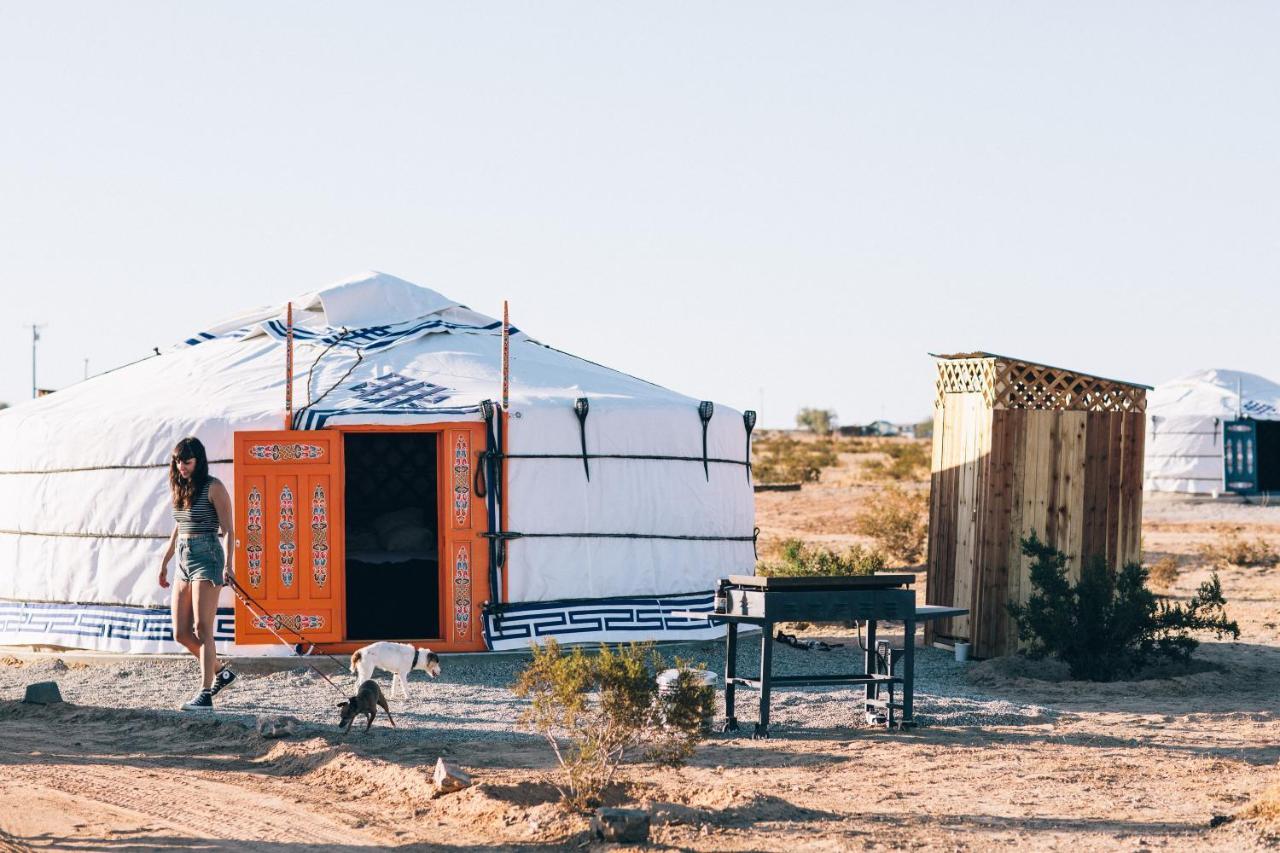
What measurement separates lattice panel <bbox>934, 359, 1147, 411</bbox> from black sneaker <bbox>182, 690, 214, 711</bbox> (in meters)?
4.74

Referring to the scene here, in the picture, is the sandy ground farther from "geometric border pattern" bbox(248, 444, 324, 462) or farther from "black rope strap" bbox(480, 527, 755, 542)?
"geometric border pattern" bbox(248, 444, 324, 462)

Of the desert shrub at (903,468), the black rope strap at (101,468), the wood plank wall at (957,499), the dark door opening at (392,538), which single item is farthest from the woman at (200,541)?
the desert shrub at (903,468)

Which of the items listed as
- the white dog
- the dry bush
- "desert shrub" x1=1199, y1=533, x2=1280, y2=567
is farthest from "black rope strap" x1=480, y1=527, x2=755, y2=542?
"desert shrub" x1=1199, y1=533, x2=1280, y2=567

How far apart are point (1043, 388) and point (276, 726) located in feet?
16.4

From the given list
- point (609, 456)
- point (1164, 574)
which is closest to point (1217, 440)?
point (1164, 574)

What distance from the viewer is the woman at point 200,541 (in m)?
7.54

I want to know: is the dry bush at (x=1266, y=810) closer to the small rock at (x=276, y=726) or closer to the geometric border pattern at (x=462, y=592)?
the small rock at (x=276, y=726)

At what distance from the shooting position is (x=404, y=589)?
1160cm

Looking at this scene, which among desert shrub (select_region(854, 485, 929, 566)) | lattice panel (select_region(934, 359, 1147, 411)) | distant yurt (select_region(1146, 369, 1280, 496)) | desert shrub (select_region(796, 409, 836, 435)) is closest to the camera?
lattice panel (select_region(934, 359, 1147, 411))

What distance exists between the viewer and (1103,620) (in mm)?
8875

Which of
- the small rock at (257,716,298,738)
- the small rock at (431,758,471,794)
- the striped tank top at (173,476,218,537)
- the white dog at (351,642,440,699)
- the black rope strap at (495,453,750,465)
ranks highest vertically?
the black rope strap at (495,453,750,465)

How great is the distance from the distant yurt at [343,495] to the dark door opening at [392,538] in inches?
3.9

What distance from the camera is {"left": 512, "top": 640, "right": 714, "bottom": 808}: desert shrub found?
5570 mm

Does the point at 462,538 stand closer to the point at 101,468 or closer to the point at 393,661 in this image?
the point at 393,661
